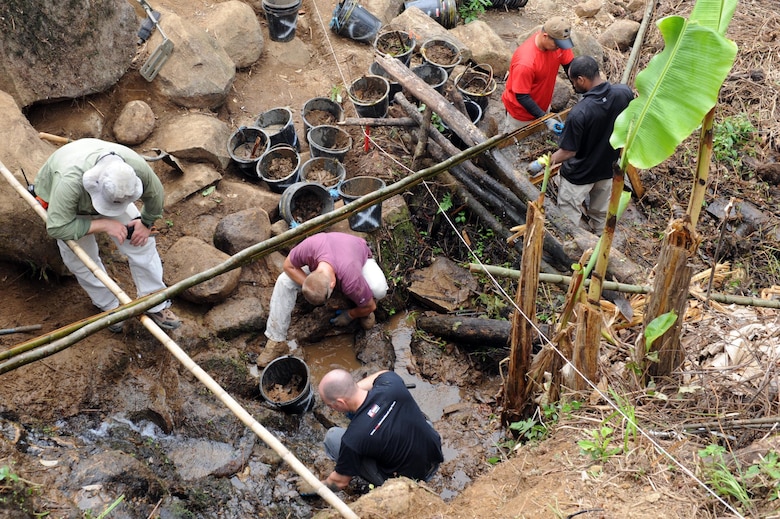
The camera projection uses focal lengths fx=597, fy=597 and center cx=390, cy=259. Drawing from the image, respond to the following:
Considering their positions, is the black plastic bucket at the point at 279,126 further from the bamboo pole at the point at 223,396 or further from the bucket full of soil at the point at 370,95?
the bamboo pole at the point at 223,396

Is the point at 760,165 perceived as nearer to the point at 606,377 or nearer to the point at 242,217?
the point at 606,377

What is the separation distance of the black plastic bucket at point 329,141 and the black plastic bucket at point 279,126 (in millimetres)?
282

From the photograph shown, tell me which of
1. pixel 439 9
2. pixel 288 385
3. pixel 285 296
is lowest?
pixel 288 385

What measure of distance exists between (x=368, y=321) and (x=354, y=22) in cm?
473

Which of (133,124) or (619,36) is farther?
(619,36)

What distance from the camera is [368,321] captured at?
5969mm

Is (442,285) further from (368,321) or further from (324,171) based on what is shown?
(324,171)

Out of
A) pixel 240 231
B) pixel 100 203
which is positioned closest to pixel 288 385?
pixel 240 231

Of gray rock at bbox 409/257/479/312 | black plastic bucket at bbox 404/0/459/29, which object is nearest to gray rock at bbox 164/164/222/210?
gray rock at bbox 409/257/479/312

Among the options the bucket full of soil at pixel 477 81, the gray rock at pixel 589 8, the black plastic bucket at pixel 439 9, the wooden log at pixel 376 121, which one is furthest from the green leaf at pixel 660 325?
the gray rock at pixel 589 8

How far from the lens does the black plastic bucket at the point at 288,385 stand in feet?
16.7

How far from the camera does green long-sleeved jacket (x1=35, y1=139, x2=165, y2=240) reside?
4270 millimetres

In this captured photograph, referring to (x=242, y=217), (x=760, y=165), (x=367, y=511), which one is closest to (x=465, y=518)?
(x=367, y=511)

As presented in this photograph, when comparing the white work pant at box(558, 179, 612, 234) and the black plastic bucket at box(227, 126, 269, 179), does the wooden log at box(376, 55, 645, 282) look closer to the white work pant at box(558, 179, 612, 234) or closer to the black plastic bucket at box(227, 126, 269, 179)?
the white work pant at box(558, 179, 612, 234)
